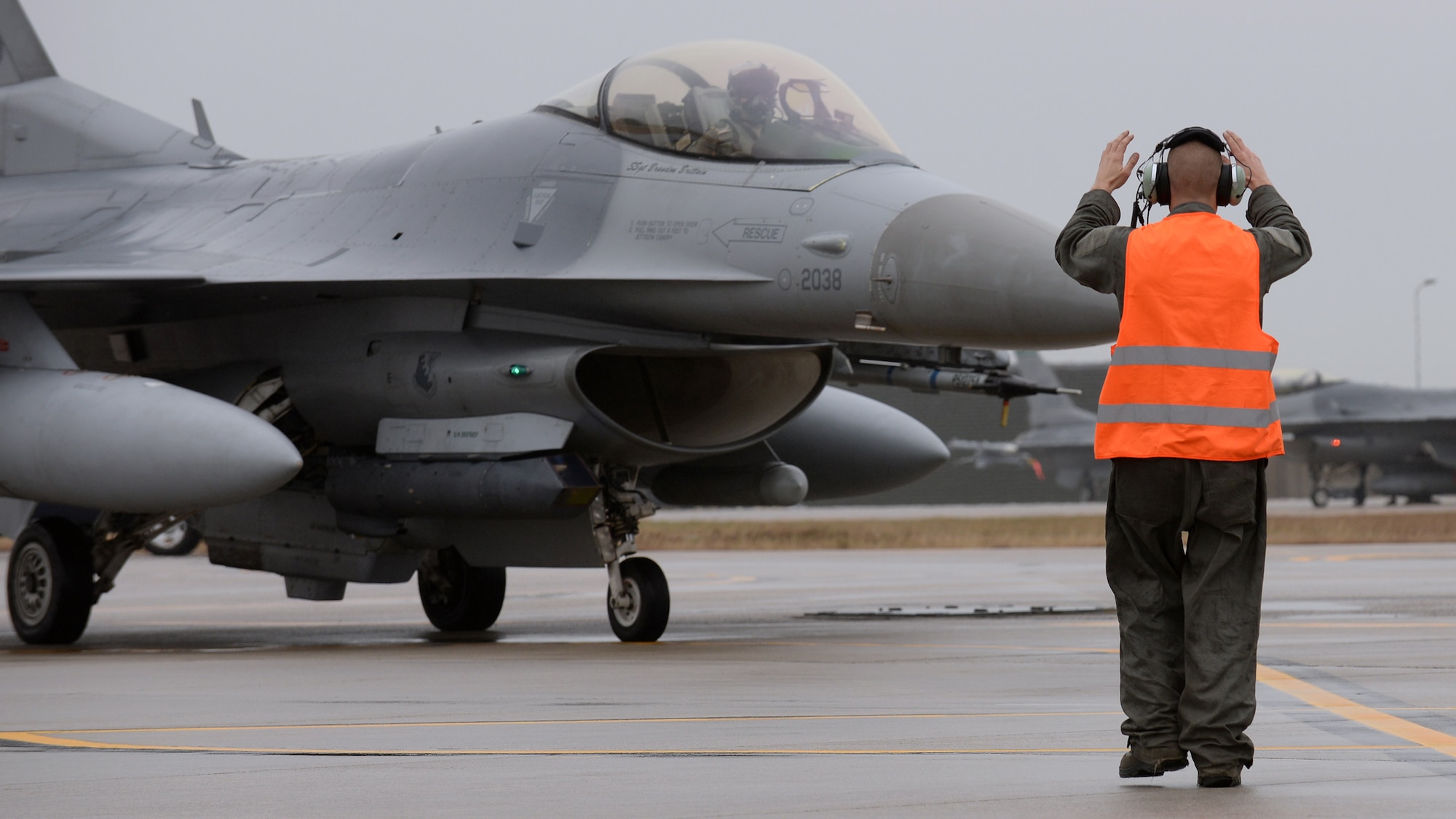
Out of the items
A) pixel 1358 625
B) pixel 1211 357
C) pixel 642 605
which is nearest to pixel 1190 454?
pixel 1211 357

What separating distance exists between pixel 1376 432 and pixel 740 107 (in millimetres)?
37222

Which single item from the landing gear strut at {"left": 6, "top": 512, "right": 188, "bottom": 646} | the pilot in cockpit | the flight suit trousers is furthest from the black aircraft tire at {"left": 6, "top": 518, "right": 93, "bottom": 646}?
the flight suit trousers

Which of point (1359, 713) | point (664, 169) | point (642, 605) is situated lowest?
point (642, 605)

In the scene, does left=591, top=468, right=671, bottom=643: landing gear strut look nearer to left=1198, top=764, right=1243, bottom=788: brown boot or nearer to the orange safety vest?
the orange safety vest

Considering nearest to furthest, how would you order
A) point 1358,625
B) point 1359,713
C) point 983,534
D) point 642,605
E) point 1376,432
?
point 1359,713 < point 642,605 < point 1358,625 < point 983,534 < point 1376,432

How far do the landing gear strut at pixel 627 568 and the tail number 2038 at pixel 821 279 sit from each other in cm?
188

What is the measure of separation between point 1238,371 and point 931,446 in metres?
8.55

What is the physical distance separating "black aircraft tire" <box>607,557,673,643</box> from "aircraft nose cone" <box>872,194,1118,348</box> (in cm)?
241

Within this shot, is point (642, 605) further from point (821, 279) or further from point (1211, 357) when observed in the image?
point (1211, 357)

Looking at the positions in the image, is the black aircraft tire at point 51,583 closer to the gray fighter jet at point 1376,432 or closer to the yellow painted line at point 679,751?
the yellow painted line at point 679,751

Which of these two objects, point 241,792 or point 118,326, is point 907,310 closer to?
point 241,792

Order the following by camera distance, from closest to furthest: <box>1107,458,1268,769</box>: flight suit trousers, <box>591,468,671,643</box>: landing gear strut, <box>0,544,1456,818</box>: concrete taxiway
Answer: <box>0,544,1456,818</box>: concrete taxiway, <box>1107,458,1268,769</box>: flight suit trousers, <box>591,468,671,643</box>: landing gear strut

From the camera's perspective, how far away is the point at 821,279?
9422 mm

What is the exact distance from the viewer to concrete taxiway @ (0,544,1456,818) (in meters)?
4.40
